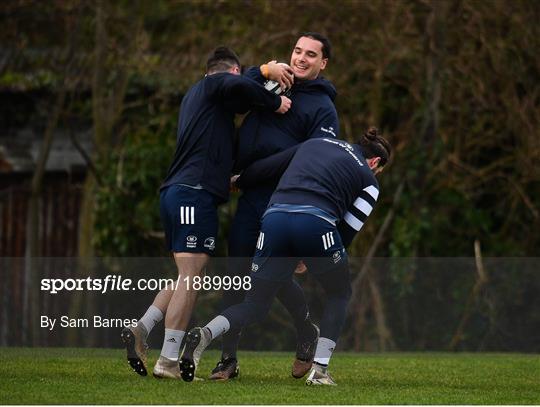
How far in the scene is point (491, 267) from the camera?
13.2 metres

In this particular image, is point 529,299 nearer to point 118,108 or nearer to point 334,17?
point 334,17

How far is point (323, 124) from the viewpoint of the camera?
328 inches

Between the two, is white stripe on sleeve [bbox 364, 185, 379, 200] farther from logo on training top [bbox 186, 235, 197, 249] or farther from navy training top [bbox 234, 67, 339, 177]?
logo on training top [bbox 186, 235, 197, 249]

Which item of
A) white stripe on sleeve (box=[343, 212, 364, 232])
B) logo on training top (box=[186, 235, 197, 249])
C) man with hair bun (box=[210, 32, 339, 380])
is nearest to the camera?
logo on training top (box=[186, 235, 197, 249])

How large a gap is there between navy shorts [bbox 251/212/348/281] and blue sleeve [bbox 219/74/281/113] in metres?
0.70

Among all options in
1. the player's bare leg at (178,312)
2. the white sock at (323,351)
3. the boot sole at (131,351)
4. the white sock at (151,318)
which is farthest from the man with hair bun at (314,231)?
the white sock at (151,318)

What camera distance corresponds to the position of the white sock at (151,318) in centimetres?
796

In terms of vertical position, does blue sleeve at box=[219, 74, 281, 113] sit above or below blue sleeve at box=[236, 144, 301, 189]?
above

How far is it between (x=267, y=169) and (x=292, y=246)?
2.13 ft

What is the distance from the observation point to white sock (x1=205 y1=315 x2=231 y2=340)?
7539 mm

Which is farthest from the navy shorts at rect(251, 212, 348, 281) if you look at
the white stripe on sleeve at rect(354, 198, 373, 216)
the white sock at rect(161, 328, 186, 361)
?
the white sock at rect(161, 328, 186, 361)

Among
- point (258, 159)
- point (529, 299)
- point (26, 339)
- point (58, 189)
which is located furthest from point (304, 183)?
point (58, 189)

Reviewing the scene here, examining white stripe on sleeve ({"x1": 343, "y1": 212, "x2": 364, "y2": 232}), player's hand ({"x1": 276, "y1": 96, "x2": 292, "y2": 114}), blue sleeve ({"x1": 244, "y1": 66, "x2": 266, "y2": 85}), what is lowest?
white stripe on sleeve ({"x1": 343, "y1": 212, "x2": 364, "y2": 232})

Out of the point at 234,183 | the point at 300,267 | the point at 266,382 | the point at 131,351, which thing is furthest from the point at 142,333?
the point at 234,183
